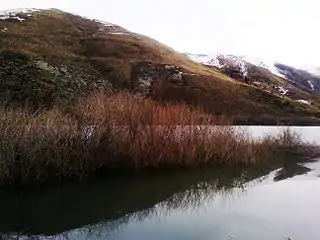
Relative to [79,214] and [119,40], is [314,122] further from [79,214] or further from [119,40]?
[79,214]

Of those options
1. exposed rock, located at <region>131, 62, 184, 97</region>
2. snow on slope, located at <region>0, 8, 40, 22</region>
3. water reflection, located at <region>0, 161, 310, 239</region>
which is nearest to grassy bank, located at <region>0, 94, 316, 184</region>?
water reflection, located at <region>0, 161, 310, 239</region>

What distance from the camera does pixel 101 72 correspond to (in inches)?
3447

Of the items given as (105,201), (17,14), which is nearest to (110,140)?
(105,201)

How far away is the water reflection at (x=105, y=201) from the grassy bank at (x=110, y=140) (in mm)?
1073

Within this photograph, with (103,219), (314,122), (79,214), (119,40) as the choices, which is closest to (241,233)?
(103,219)

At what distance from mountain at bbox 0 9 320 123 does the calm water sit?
125ft

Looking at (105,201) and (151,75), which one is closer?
(105,201)

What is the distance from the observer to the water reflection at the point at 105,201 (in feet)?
53.6

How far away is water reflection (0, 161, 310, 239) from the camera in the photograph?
16.3 m

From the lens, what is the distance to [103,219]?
58.1 ft

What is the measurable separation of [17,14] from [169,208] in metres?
110

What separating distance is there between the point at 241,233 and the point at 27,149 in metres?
11.7

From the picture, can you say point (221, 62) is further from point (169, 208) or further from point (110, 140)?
point (169, 208)

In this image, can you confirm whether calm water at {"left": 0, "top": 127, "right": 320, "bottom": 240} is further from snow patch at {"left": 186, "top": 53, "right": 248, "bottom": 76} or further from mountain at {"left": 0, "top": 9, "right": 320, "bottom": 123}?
snow patch at {"left": 186, "top": 53, "right": 248, "bottom": 76}
